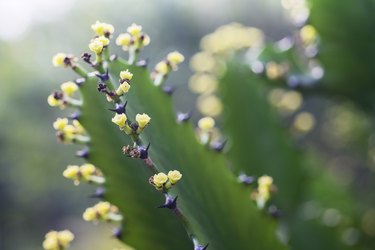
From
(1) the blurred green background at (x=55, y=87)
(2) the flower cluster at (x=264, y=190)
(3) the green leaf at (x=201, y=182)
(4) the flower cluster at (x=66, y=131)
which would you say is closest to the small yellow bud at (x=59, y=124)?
(4) the flower cluster at (x=66, y=131)

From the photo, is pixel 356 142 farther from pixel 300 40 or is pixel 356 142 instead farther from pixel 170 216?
pixel 170 216

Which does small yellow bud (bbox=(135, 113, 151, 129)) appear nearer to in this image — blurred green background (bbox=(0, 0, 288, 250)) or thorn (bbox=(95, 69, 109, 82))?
thorn (bbox=(95, 69, 109, 82))

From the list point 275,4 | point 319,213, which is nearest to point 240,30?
point 319,213

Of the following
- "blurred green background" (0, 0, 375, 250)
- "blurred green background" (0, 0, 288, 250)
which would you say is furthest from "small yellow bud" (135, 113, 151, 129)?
"blurred green background" (0, 0, 288, 250)

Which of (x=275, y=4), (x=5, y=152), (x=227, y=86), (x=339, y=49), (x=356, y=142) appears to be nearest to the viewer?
(x=339, y=49)

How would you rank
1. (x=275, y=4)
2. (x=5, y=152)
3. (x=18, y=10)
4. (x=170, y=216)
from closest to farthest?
(x=170, y=216), (x=5, y=152), (x=18, y=10), (x=275, y=4)

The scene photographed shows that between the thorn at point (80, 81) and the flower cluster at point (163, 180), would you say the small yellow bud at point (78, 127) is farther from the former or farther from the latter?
the flower cluster at point (163, 180)
